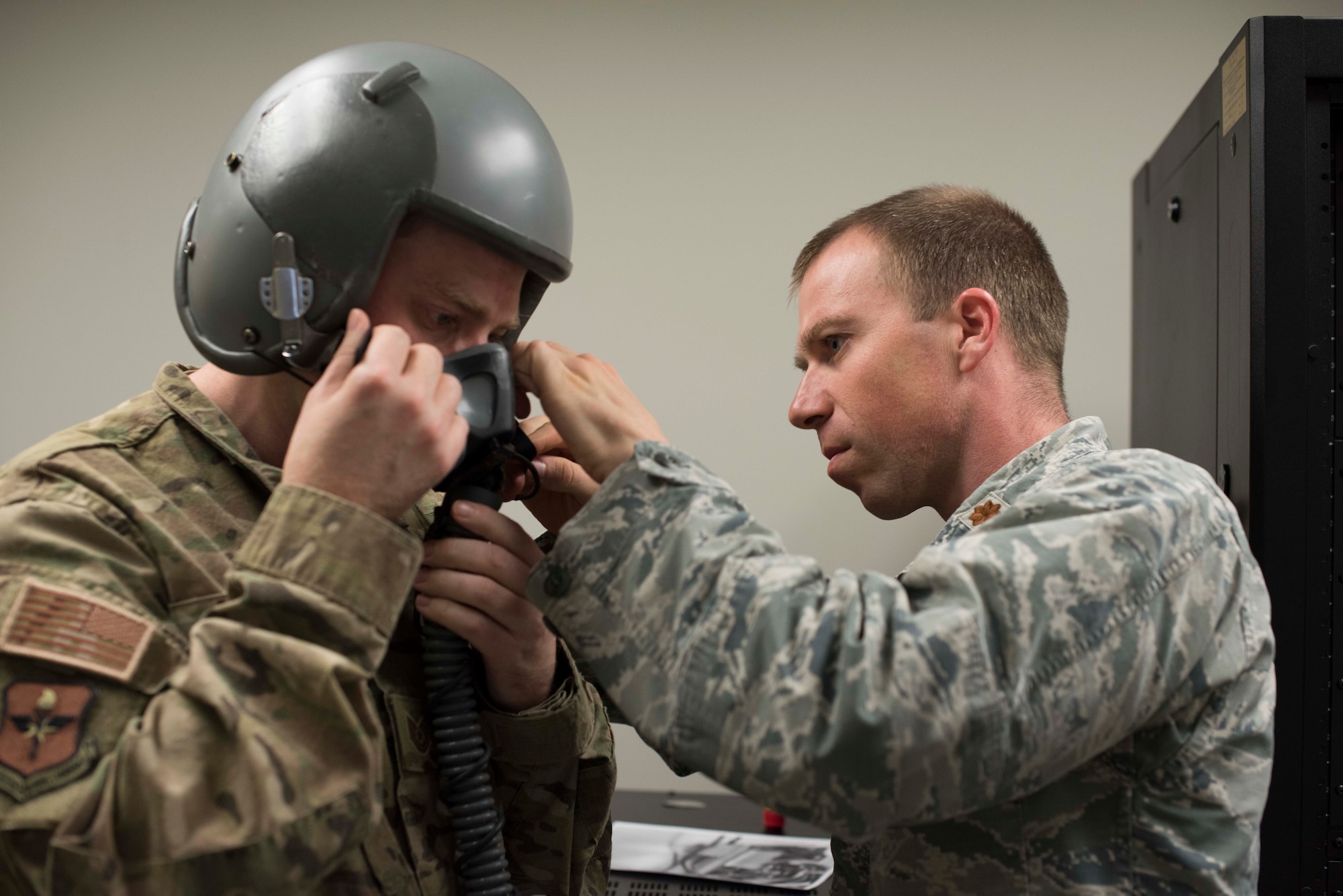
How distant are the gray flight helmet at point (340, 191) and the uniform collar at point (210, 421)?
0.22ft

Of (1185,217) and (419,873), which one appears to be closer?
(419,873)

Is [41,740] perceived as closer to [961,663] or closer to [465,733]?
[465,733]

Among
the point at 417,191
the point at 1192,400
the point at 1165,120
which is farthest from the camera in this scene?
the point at 1165,120

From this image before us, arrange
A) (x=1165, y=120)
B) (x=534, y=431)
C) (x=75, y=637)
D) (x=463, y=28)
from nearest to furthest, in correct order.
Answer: (x=75, y=637) → (x=534, y=431) → (x=1165, y=120) → (x=463, y=28)

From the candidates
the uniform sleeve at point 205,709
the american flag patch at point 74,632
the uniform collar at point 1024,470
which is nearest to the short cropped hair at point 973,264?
the uniform collar at point 1024,470

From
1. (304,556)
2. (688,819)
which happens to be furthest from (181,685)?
(688,819)

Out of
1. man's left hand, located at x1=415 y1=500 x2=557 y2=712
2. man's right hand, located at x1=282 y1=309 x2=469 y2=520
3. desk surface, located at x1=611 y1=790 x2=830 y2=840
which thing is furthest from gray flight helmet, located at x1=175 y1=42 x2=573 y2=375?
desk surface, located at x1=611 y1=790 x2=830 y2=840

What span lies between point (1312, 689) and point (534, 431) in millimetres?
1219

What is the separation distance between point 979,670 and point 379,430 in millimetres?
550

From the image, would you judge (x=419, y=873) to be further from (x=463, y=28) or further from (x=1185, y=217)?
(x=463, y=28)

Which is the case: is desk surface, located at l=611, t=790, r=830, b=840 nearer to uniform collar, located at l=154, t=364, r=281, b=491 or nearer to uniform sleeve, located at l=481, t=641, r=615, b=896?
uniform sleeve, located at l=481, t=641, r=615, b=896

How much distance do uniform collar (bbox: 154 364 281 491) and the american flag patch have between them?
0.23 metres

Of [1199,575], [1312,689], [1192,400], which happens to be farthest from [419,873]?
[1192,400]

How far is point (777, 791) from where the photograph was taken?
809 millimetres
